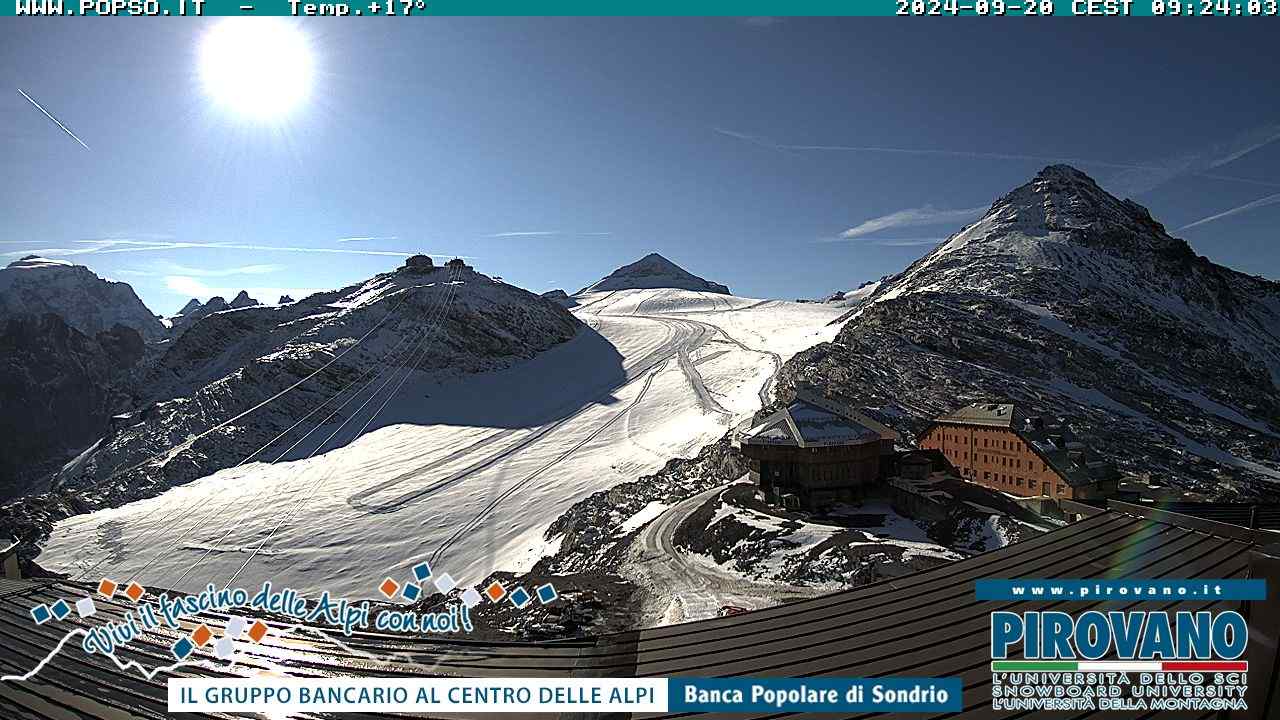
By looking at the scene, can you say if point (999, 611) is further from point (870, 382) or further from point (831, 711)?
point (870, 382)

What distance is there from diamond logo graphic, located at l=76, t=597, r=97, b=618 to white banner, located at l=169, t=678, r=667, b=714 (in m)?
3.26

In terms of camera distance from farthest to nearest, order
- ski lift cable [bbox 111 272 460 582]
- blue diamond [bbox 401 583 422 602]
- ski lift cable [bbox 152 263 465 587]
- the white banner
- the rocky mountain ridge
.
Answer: the rocky mountain ridge, ski lift cable [bbox 111 272 460 582], ski lift cable [bbox 152 263 465 587], blue diamond [bbox 401 583 422 602], the white banner

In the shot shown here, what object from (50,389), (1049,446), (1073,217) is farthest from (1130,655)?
(50,389)

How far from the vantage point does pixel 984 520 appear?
26.9 m

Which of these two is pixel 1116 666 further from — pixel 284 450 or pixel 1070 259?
pixel 1070 259

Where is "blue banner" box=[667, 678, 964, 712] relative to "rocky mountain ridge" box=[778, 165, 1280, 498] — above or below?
below

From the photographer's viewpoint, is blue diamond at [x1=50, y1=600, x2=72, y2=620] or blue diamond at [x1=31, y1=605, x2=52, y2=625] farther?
blue diamond at [x1=50, y1=600, x2=72, y2=620]

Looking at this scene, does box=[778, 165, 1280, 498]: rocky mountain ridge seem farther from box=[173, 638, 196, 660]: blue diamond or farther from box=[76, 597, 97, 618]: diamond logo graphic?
box=[76, 597, 97, 618]: diamond logo graphic

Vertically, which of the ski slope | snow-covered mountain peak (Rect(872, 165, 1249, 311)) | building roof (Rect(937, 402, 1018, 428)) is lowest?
the ski slope

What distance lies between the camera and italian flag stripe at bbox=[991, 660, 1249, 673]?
18.1ft

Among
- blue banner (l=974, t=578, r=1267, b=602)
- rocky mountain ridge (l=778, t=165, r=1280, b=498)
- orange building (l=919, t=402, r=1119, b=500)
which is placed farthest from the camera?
rocky mountain ridge (l=778, t=165, r=1280, b=498)

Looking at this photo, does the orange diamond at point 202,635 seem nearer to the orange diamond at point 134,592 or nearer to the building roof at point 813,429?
the orange diamond at point 134,592

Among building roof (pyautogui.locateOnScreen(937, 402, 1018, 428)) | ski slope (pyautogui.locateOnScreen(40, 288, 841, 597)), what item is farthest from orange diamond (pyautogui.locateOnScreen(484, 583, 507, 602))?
building roof (pyautogui.locateOnScreen(937, 402, 1018, 428))

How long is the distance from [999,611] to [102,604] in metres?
12.5
